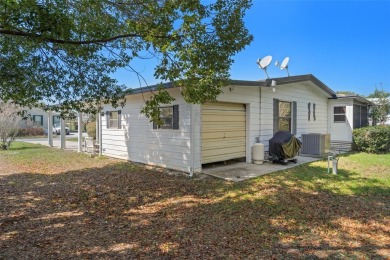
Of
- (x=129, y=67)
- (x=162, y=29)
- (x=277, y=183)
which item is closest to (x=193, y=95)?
(x=162, y=29)

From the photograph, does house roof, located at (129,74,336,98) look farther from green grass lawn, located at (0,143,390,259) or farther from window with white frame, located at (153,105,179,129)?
green grass lawn, located at (0,143,390,259)

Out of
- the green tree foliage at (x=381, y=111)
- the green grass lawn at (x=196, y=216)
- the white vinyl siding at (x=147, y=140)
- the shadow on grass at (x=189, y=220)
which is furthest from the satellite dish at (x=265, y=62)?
the green tree foliage at (x=381, y=111)

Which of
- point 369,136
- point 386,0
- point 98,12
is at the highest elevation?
point 386,0

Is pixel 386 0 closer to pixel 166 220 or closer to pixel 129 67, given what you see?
pixel 129 67

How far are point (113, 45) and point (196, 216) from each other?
4.64m

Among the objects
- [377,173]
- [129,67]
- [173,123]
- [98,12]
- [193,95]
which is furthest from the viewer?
[173,123]

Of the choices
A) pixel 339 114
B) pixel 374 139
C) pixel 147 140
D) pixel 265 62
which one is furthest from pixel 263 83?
pixel 339 114

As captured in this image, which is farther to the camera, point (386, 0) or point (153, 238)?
point (386, 0)

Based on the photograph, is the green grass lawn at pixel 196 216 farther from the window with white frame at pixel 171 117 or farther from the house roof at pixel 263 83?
the house roof at pixel 263 83

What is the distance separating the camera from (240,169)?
8.31 metres

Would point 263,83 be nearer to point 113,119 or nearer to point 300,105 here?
point 300,105

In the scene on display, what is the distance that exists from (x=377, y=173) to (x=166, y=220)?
6786 millimetres

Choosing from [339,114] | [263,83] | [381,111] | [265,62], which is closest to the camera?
[263,83]

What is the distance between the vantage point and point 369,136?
12047 mm
